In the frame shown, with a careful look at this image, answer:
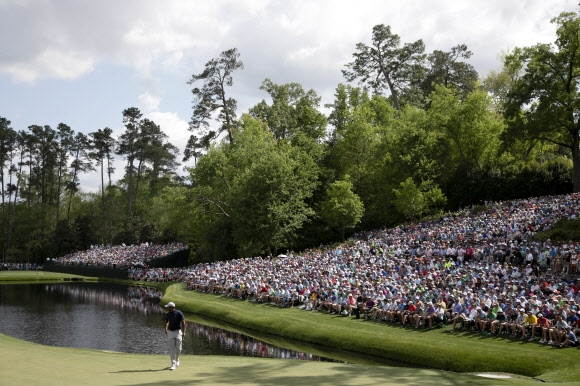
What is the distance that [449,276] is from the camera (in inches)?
1323

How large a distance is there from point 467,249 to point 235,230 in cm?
3076

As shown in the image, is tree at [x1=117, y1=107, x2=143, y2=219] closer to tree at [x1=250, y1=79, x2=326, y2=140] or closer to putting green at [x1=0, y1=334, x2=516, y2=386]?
tree at [x1=250, y1=79, x2=326, y2=140]

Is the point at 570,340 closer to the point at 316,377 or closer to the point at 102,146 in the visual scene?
the point at 316,377

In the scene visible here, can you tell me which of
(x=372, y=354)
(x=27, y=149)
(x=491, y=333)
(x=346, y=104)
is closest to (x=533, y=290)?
(x=491, y=333)

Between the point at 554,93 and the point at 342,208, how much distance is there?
23.1m

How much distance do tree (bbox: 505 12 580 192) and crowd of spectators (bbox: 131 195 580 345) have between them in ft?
31.0

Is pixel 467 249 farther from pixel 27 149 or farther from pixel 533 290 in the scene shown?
pixel 27 149

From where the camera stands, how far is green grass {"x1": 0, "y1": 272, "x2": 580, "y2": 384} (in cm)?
1822

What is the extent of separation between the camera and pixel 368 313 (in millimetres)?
33438

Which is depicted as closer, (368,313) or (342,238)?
(368,313)

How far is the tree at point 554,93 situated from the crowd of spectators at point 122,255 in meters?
47.8

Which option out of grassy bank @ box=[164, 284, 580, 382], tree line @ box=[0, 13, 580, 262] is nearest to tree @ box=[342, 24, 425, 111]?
tree line @ box=[0, 13, 580, 262]

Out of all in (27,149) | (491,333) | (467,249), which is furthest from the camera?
(27,149)

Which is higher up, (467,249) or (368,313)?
(467,249)
